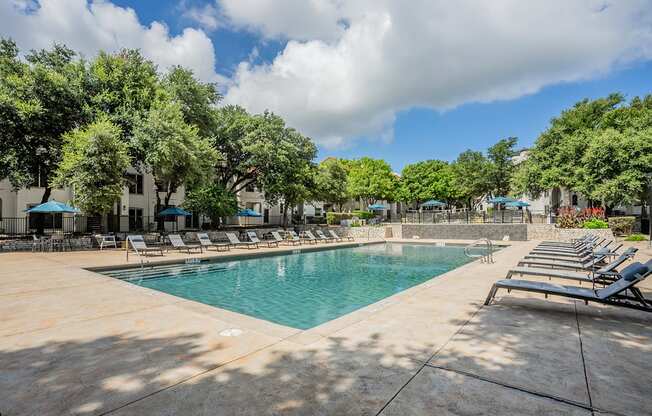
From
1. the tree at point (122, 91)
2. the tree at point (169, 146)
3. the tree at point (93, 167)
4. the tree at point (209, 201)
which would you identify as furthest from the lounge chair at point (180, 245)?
the tree at point (122, 91)

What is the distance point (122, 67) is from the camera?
1898 centimetres

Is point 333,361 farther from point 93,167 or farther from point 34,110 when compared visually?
point 34,110

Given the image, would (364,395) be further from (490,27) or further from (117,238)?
(117,238)

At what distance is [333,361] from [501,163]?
46.8 m

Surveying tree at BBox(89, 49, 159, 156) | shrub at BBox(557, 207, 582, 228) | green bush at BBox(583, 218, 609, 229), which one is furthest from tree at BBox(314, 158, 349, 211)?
green bush at BBox(583, 218, 609, 229)

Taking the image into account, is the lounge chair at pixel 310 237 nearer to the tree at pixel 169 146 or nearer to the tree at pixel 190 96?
the tree at pixel 169 146

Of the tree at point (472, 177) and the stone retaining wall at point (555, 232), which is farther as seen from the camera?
the tree at point (472, 177)

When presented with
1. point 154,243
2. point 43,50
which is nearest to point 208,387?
point 154,243

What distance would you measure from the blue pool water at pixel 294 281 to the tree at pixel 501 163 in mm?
31681

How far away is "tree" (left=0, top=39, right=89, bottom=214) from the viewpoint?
15703 millimetres

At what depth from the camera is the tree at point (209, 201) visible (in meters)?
20.8

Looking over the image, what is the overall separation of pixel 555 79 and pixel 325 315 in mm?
19998

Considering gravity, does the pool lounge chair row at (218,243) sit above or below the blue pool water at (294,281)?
above

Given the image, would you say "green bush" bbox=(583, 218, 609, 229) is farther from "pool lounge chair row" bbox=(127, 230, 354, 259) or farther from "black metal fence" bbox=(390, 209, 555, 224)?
"pool lounge chair row" bbox=(127, 230, 354, 259)
